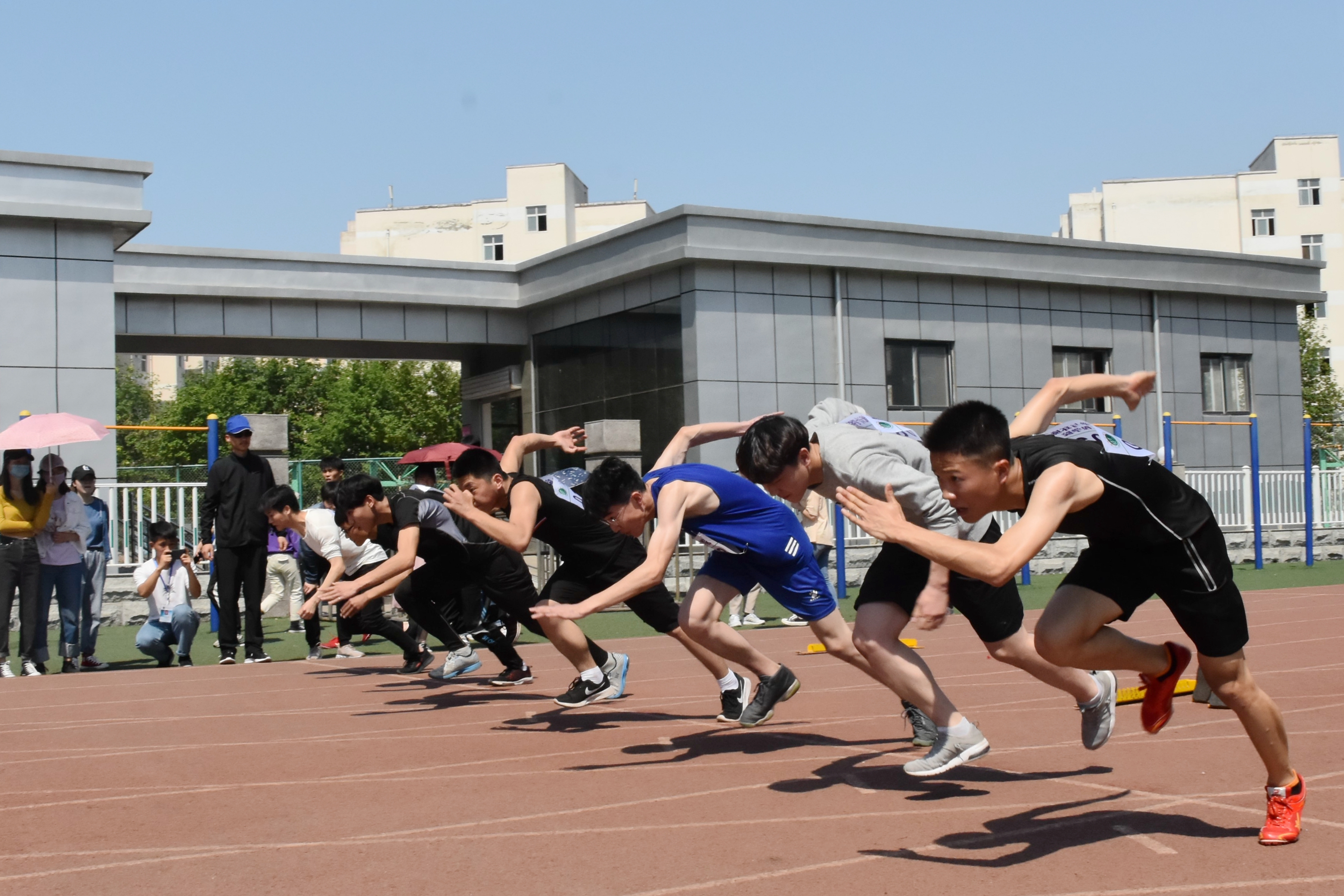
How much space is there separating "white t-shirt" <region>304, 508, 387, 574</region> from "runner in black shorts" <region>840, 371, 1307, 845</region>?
7.04m

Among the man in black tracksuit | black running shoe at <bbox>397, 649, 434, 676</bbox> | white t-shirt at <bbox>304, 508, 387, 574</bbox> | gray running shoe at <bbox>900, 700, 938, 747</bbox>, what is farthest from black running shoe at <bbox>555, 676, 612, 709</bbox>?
the man in black tracksuit

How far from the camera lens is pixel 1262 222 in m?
64.8

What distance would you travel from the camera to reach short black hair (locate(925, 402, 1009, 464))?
13.1 ft

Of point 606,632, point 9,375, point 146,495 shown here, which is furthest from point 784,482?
point 9,375

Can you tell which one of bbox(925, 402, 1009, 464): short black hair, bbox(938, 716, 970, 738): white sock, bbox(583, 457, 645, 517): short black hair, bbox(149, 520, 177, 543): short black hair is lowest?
bbox(938, 716, 970, 738): white sock

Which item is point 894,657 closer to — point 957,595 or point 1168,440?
point 957,595

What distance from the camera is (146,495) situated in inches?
589

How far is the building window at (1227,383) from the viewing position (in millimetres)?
25484

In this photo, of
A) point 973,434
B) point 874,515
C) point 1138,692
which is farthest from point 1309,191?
point 874,515

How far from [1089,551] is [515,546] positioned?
3.07 metres

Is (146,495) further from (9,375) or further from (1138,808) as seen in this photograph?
(1138,808)

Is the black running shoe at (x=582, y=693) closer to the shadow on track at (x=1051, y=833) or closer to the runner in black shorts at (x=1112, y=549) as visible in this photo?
the shadow on track at (x=1051, y=833)

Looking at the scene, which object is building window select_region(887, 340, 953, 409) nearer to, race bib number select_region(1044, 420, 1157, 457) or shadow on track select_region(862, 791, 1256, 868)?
race bib number select_region(1044, 420, 1157, 457)

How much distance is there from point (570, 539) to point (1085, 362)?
1880cm
